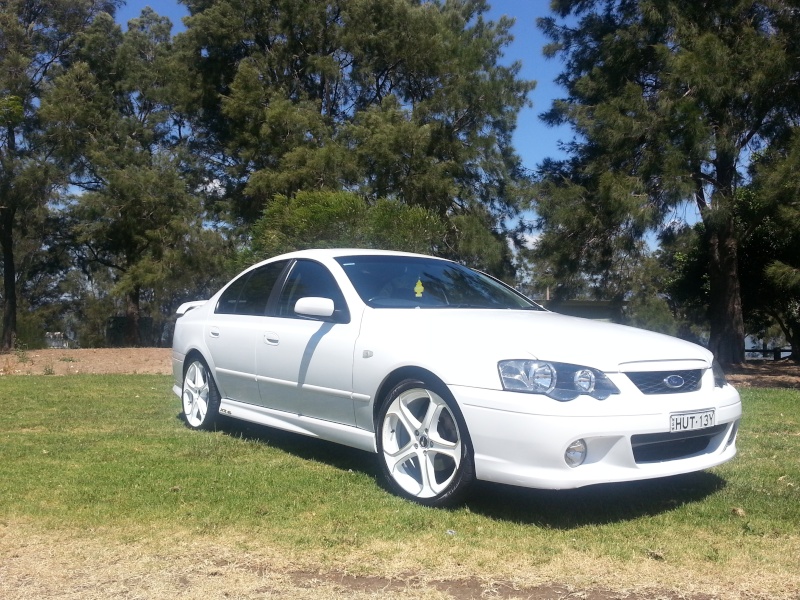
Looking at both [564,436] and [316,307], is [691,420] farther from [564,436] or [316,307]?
[316,307]

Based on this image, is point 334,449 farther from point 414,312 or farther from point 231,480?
point 414,312

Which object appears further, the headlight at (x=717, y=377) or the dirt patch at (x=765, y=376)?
the dirt patch at (x=765, y=376)

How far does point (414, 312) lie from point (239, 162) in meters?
23.3

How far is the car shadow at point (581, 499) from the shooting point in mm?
4754

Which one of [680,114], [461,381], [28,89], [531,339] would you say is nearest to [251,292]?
[461,381]

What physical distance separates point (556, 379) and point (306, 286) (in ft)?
8.03

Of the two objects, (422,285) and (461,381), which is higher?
(422,285)

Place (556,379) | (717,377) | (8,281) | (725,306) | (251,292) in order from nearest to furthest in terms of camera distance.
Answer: (556,379), (717,377), (251,292), (725,306), (8,281)

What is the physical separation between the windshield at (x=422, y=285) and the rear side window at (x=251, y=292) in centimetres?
79

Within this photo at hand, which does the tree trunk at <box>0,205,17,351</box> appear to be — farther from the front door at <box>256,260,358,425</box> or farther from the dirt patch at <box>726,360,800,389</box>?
the front door at <box>256,260,358,425</box>

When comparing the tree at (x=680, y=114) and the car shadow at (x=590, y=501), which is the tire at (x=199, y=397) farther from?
the tree at (x=680, y=114)

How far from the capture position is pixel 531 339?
480cm

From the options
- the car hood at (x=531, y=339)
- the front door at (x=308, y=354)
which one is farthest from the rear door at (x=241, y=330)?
the car hood at (x=531, y=339)

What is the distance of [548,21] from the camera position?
19719 millimetres
